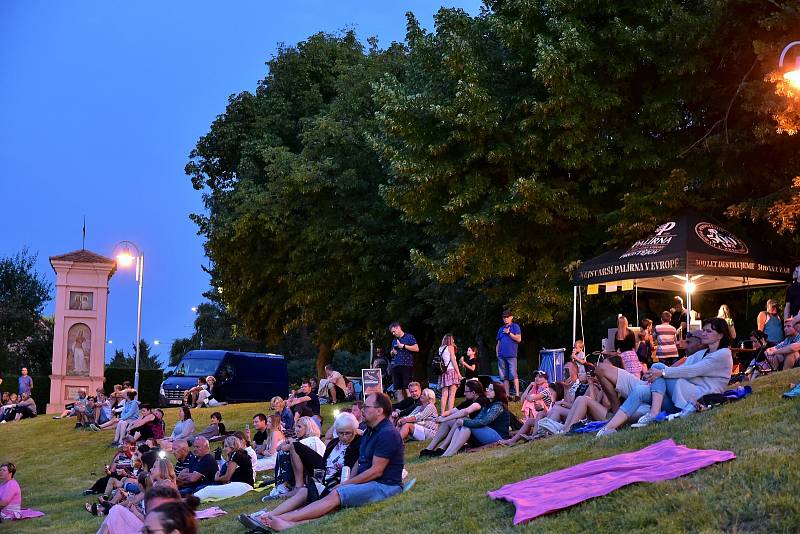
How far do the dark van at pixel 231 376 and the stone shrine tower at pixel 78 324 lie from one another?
3.68 metres

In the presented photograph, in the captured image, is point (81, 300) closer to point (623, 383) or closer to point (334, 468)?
point (334, 468)

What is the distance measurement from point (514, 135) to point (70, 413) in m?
18.9

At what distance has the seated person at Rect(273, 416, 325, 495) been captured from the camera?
506 inches

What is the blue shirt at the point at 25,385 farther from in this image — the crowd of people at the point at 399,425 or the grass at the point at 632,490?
the grass at the point at 632,490

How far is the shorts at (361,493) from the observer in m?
10.2

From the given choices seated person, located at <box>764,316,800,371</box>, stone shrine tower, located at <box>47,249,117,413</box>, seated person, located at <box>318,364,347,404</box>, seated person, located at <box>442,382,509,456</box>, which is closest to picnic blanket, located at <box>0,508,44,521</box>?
seated person, located at <box>442,382,509,456</box>

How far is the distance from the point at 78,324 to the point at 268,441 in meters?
19.7

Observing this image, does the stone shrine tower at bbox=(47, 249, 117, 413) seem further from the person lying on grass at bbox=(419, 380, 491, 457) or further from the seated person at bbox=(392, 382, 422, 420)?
the person lying on grass at bbox=(419, 380, 491, 457)

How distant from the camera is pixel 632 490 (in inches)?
317

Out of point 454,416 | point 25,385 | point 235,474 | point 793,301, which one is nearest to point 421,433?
point 454,416

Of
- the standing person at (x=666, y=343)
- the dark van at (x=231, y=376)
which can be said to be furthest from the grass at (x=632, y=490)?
the dark van at (x=231, y=376)

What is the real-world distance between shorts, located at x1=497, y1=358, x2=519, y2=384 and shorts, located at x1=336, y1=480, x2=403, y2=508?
10601mm

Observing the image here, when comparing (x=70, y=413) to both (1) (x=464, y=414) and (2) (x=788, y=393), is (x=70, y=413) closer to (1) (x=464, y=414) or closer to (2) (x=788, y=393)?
(1) (x=464, y=414)

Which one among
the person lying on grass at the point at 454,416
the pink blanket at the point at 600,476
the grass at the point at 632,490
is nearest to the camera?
the grass at the point at 632,490
